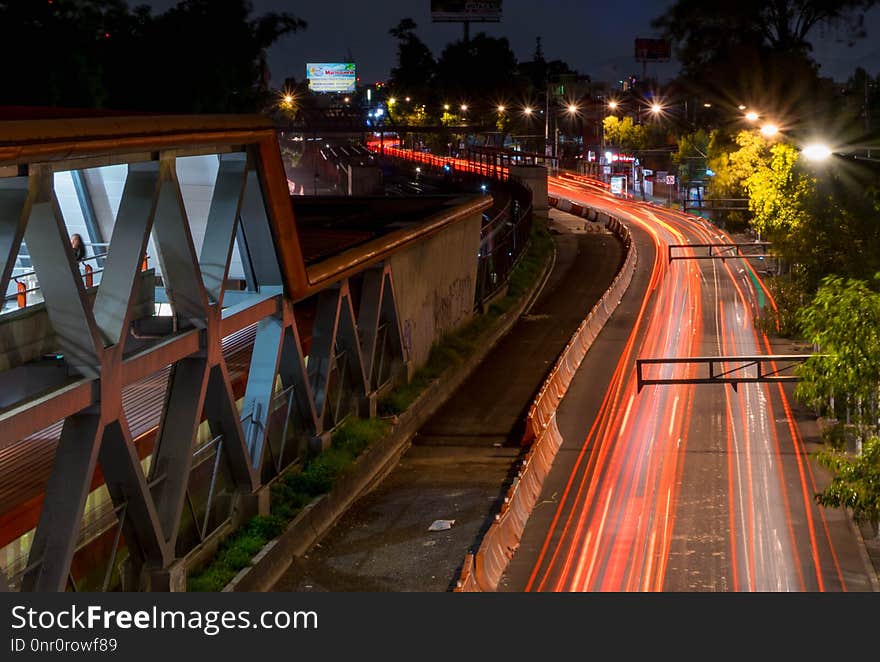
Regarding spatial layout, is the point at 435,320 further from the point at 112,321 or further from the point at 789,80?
the point at 789,80

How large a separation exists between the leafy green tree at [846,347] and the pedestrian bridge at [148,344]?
870cm

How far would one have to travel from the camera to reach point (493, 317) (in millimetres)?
44000

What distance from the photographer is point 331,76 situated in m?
186

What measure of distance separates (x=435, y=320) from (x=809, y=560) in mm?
17451

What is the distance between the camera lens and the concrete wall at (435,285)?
3172cm

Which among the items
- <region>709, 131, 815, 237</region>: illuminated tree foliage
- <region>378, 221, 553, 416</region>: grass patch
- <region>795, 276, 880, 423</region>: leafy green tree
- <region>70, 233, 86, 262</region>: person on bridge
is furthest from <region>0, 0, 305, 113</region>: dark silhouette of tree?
<region>795, 276, 880, 423</region>: leafy green tree

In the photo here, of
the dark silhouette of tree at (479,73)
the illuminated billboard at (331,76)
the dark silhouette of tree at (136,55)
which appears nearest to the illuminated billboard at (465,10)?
the dark silhouette of tree at (479,73)

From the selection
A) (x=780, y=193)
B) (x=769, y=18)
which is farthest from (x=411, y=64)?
(x=780, y=193)

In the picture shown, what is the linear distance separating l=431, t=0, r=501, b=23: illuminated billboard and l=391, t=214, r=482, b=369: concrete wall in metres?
90.2

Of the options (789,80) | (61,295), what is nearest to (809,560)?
(61,295)

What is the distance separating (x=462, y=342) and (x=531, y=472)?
13.8m

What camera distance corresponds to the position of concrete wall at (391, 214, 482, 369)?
31.7 metres

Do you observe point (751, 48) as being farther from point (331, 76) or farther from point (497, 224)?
point (331, 76)

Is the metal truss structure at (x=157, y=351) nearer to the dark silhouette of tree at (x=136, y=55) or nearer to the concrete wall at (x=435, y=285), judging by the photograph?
the concrete wall at (x=435, y=285)
